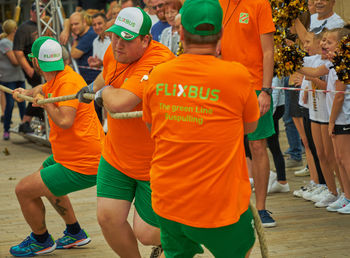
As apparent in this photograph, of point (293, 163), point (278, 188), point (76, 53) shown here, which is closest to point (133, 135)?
point (278, 188)

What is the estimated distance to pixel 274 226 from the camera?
19.3 feet

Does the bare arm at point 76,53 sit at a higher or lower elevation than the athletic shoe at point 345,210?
higher

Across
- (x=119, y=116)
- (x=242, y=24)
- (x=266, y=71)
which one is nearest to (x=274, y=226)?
(x=266, y=71)

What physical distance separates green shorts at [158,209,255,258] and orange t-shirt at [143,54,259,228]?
5 cm

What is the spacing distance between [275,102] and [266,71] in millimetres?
2156

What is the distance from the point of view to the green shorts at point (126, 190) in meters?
4.15

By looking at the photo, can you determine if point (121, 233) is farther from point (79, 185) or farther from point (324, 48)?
point (324, 48)

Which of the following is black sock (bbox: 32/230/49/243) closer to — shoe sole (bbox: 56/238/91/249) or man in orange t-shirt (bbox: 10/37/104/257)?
man in orange t-shirt (bbox: 10/37/104/257)

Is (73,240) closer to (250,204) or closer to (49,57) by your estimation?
(49,57)

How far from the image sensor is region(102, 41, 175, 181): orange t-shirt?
4055mm

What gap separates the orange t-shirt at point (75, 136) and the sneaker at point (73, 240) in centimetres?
69

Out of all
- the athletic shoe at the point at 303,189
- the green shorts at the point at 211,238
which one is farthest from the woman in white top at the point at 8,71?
the green shorts at the point at 211,238

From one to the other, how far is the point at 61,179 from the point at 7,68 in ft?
25.8

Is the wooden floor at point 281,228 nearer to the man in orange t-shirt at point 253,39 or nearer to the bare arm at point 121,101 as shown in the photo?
the man in orange t-shirt at point 253,39
